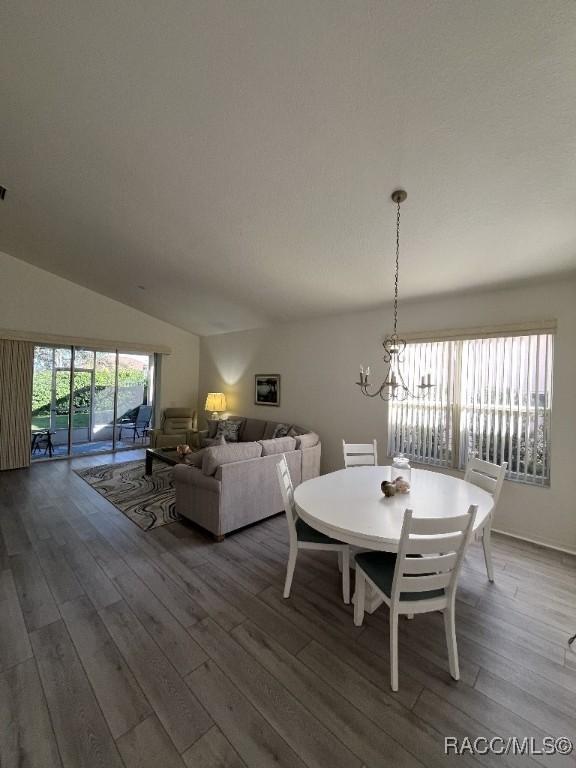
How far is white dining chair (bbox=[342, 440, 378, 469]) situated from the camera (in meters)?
3.20

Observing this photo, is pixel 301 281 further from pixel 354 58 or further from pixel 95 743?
pixel 95 743

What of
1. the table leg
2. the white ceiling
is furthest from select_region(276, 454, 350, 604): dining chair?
the white ceiling

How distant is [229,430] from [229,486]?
2849 millimetres

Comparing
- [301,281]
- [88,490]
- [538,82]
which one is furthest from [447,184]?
[88,490]

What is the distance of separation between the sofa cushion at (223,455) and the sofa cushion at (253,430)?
7.33 ft

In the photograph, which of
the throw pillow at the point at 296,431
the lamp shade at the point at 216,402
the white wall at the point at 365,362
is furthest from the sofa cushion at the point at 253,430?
the lamp shade at the point at 216,402

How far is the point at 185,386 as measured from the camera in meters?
7.30

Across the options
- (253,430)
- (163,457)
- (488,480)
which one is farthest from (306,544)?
(253,430)

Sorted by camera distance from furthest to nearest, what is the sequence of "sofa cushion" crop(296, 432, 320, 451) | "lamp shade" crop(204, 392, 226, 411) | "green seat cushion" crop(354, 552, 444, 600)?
"lamp shade" crop(204, 392, 226, 411)
"sofa cushion" crop(296, 432, 320, 451)
"green seat cushion" crop(354, 552, 444, 600)

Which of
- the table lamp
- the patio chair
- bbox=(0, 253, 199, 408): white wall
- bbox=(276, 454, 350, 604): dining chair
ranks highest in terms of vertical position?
bbox=(0, 253, 199, 408): white wall

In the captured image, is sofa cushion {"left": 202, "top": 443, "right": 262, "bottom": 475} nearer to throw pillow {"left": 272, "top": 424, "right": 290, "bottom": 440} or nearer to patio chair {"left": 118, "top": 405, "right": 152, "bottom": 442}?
throw pillow {"left": 272, "top": 424, "right": 290, "bottom": 440}

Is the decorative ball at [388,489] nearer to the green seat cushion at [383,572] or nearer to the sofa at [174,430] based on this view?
the green seat cushion at [383,572]

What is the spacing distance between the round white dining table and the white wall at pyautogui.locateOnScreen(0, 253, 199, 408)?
5524 mm

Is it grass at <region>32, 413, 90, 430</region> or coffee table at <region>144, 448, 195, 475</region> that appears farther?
grass at <region>32, 413, 90, 430</region>
